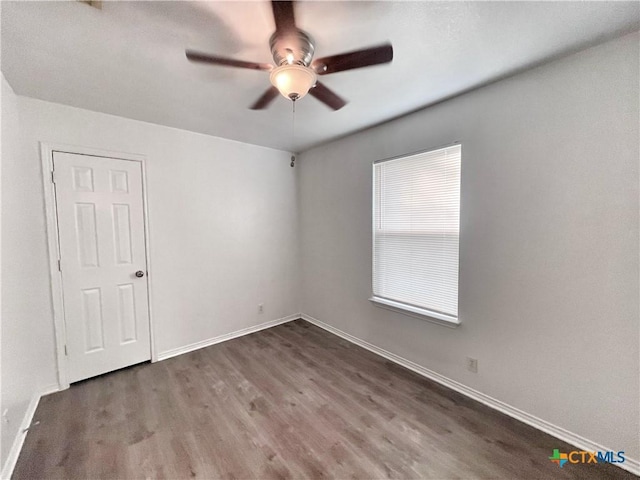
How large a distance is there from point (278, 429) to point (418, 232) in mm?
2009

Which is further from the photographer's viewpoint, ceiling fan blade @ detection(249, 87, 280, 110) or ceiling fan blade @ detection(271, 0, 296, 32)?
ceiling fan blade @ detection(249, 87, 280, 110)

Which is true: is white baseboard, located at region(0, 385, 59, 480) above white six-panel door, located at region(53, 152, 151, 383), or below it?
below

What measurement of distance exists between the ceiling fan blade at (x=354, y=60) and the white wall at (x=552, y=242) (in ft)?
3.87

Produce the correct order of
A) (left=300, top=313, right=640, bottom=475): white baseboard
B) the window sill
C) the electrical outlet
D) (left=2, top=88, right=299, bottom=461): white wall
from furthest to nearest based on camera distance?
the window sill
the electrical outlet
(left=2, top=88, right=299, bottom=461): white wall
(left=300, top=313, right=640, bottom=475): white baseboard

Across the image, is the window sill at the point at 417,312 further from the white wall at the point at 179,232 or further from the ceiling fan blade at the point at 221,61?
the ceiling fan blade at the point at 221,61

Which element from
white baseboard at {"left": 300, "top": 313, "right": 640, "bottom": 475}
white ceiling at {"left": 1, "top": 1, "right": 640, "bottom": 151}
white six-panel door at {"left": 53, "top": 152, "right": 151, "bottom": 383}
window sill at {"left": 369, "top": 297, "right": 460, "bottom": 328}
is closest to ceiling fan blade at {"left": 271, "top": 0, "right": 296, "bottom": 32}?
white ceiling at {"left": 1, "top": 1, "right": 640, "bottom": 151}

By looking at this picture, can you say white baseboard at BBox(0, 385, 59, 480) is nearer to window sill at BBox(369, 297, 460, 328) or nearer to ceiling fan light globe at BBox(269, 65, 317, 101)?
Answer: ceiling fan light globe at BBox(269, 65, 317, 101)

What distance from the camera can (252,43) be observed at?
1512 mm

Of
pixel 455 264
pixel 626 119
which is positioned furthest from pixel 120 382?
pixel 626 119

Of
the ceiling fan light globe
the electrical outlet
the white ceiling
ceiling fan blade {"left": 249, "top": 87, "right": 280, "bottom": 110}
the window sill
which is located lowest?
the electrical outlet

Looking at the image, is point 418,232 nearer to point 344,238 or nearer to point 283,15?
point 344,238

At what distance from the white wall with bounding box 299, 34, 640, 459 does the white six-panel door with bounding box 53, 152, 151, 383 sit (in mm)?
2821

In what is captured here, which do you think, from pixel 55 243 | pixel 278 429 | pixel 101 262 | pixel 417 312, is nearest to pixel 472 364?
pixel 417 312

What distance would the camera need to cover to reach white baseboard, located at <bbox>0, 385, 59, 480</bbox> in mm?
1523
